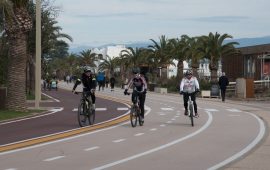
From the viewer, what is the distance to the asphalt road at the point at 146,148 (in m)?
10.6

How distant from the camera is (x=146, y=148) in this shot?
12828mm

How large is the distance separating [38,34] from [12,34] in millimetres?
2204

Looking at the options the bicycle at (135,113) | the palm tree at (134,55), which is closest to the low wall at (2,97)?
the bicycle at (135,113)

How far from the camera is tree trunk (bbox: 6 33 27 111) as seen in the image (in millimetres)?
23906

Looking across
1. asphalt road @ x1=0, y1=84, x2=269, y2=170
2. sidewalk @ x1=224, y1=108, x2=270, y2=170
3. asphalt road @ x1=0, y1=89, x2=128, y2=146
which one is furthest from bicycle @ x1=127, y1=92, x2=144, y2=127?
sidewalk @ x1=224, y1=108, x2=270, y2=170

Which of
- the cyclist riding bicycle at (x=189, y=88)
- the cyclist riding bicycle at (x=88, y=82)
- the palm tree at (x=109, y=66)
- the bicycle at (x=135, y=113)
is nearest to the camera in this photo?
the bicycle at (x=135, y=113)

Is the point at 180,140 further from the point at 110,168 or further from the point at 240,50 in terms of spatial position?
the point at 240,50

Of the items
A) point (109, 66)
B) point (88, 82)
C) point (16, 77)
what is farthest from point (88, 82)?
point (109, 66)

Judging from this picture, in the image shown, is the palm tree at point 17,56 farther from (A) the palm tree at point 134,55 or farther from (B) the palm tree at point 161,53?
(A) the palm tree at point 134,55

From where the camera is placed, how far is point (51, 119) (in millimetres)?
20969

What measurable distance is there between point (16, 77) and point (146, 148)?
12.3m

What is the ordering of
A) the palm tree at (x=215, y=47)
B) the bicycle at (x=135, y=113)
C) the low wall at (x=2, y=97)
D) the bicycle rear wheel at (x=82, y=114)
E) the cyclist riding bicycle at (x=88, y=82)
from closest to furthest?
the bicycle at (x=135, y=113)
the bicycle rear wheel at (x=82, y=114)
the cyclist riding bicycle at (x=88, y=82)
the low wall at (x=2, y=97)
the palm tree at (x=215, y=47)

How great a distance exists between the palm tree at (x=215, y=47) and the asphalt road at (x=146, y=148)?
3939 centimetres

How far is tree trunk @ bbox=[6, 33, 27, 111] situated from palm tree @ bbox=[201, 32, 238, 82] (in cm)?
3555
